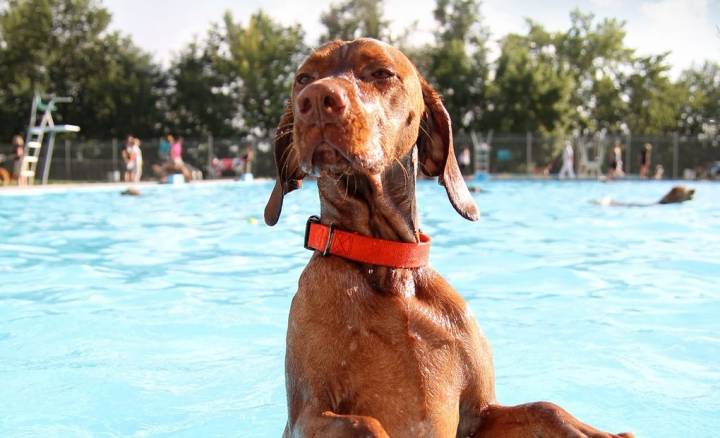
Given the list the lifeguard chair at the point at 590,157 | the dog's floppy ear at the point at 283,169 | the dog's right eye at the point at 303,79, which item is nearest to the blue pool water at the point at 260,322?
the dog's floppy ear at the point at 283,169

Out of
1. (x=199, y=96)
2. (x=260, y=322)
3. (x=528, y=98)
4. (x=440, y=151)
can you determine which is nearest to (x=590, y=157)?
(x=528, y=98)

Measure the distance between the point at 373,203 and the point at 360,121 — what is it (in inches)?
13.1

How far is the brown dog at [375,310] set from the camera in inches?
78.0

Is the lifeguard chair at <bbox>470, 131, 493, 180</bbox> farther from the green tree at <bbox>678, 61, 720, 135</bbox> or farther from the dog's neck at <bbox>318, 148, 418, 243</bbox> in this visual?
the dog's neck at <bbox>318, 148, 418, 243</bbox>

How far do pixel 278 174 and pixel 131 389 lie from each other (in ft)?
6.35

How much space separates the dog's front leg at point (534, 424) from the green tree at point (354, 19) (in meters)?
42.0

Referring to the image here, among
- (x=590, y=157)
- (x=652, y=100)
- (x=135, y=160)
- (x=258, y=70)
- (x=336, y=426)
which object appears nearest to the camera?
(x=336, y=426)

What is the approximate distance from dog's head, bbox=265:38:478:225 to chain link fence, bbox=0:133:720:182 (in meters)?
29.9

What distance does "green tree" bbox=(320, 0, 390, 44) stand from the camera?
141 ft

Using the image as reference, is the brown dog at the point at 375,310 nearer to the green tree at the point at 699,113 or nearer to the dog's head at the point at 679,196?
the dog's head at the point at 679,196

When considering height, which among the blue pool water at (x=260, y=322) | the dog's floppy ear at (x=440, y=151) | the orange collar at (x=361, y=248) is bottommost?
the blue pool water at (x=260, y=322)

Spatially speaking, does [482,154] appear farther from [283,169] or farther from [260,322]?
[283,169]

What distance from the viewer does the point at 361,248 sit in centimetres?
216

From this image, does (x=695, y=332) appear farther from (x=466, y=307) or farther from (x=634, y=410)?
(x=466, y=307)
